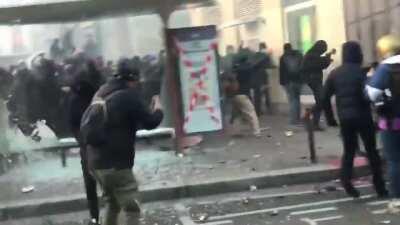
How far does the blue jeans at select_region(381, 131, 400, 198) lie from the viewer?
6984 millimetres

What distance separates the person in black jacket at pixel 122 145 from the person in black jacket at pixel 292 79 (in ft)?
27.3

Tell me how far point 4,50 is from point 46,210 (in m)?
6.59

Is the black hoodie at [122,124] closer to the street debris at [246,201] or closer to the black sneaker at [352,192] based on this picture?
the street debris at [246,201]

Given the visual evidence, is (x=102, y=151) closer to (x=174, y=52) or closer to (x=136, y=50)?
(x=174, y=52)

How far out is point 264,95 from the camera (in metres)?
16.8

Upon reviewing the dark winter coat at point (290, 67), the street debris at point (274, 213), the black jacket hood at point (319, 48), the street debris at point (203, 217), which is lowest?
the street debris at point (274, 213)

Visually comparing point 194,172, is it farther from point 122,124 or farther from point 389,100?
point 122,124

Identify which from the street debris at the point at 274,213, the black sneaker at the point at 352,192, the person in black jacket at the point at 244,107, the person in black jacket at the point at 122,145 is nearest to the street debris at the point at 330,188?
the black sneaker at the point at 352,192

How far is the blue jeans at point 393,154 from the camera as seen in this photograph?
22.9ft

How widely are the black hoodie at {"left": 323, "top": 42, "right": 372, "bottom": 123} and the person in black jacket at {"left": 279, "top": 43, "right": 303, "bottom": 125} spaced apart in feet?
21.1

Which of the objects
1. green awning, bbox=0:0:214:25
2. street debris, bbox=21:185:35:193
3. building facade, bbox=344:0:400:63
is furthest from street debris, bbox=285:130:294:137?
street debris, bbox=21:185:35:193

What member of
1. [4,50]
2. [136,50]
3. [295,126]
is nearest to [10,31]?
[4,50]

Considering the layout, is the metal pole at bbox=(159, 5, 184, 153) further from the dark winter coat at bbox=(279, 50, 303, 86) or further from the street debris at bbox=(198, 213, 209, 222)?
the dark winter coat at bbox=(279, 50, 303, 86)

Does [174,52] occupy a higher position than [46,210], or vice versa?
[174,52]
